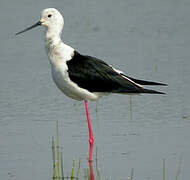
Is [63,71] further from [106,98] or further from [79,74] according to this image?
[106,98]

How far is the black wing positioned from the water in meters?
0.54

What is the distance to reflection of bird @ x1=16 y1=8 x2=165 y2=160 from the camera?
21.7ft

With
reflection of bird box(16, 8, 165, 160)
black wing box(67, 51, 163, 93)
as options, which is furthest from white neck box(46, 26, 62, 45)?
black wing box(67, 51, 163, 93)

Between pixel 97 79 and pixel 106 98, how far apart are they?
1.59m

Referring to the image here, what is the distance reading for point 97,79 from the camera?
6719 mm

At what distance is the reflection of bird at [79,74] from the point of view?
6605 mm

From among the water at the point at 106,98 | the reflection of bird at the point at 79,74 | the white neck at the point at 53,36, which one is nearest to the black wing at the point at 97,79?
the reflection of bird at the point at 79,74

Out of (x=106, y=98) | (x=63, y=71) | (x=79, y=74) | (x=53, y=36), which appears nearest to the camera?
(x=63, y=71)

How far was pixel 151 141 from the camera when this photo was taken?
6.73 metres

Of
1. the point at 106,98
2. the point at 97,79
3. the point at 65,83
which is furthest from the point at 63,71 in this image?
the point at 106,98

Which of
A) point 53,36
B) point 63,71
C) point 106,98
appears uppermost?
point 53,36

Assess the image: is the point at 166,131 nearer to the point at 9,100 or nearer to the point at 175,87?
the point at 175,87

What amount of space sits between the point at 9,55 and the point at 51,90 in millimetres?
1517

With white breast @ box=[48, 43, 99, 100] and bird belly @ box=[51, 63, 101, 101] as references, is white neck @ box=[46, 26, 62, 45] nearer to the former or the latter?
white breast @ box=[48, 43, 99, 100]
